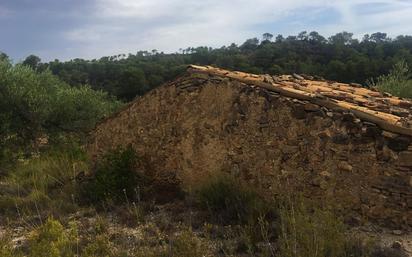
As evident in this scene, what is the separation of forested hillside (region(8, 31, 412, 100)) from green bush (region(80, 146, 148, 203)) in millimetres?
15083

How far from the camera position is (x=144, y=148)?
873 centimetres

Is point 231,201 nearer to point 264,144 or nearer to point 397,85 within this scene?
point 264,144

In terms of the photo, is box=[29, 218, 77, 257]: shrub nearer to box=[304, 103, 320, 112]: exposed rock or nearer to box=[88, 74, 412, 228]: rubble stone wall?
box=[88, 74, 412, 228]: rubble stone wall

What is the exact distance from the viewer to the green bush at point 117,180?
27.0ft

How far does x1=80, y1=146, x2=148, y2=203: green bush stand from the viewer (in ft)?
27.0

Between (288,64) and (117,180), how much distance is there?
2184 cm

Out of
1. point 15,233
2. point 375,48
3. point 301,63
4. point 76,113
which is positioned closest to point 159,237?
point 15,233

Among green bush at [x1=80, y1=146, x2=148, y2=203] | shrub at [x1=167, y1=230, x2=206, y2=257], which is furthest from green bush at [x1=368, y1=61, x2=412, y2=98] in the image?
shrub at [x1=167, y1=230, x2=206, y2=257]

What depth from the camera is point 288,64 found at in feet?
93.8

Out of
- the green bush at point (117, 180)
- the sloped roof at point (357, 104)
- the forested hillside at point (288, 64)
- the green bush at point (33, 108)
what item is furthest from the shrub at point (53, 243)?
the forested hillside at point (288, 64)

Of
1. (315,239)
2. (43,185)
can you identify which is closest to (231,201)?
(315,239)

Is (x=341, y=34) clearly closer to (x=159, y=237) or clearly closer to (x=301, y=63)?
(x=301, y=63)

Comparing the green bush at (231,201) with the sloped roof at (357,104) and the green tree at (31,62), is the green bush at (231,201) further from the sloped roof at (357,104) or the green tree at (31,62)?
the green tree at (31,62)

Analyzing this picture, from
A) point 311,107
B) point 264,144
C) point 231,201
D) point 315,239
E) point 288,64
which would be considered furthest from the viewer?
point 288,64
